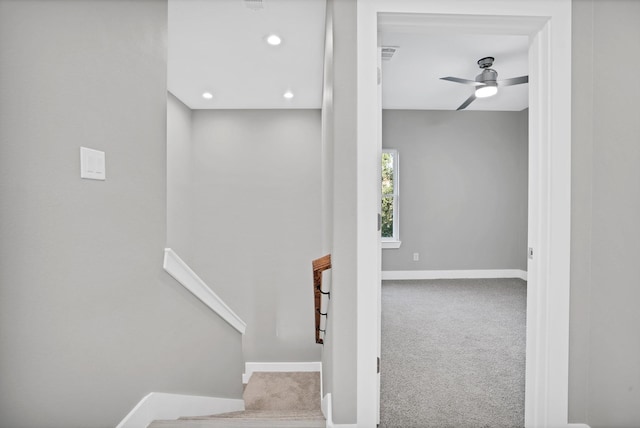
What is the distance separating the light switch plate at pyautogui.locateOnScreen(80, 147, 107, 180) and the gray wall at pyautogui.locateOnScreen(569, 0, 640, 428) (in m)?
2.09

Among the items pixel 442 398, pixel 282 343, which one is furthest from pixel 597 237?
pixel 282 343

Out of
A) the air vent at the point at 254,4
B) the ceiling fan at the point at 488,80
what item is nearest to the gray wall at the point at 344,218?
the air vent at the point at 254,4

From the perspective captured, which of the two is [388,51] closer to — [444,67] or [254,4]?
[444,67]

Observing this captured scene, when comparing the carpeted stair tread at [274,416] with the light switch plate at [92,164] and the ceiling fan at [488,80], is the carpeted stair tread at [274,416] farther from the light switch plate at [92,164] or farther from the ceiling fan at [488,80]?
the ceiling fan at [488,80]

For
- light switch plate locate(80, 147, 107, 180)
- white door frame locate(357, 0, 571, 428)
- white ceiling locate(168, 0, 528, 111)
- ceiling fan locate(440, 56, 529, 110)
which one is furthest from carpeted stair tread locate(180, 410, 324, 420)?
ceiling fan locate(440, 56, 529, 110)

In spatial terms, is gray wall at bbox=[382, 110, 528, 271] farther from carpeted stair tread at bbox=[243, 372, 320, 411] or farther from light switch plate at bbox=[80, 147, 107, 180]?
light switch plate at bbox=[80, 147, 107, 180]

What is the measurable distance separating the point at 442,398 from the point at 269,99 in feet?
11.2

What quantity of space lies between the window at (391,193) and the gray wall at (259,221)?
143 centimetres

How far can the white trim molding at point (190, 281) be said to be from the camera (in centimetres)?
176

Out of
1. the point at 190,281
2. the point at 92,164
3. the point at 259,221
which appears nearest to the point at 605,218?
the point at 190,281

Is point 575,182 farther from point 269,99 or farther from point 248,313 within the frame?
point 248,313

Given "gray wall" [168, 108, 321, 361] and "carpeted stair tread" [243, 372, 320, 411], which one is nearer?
"carpeted stair tread" [243, 372, 320, 411]

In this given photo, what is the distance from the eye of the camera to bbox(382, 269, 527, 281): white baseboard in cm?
533

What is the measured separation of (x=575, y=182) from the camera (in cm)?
157
